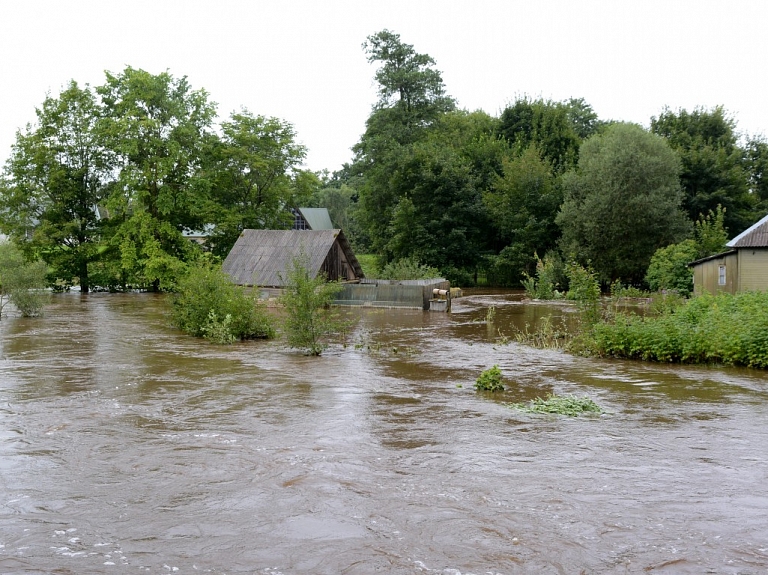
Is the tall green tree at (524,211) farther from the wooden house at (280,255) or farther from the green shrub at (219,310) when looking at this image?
the green shrub at (219,310)

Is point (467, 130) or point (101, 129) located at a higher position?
point (467, 130)

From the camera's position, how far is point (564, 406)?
11102mm

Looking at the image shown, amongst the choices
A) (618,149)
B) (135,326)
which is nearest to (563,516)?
(135,326)

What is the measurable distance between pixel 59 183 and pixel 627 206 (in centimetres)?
3039

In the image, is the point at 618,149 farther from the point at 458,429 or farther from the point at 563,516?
the point at 563,516

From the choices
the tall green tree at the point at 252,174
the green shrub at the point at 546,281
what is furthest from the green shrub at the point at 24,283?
the green shrub at the point at 546,281

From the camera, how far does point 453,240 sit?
45.3 meters

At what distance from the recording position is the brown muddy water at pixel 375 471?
19.7 ft

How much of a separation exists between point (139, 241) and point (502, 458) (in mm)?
34950

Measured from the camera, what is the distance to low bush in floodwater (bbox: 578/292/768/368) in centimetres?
1497

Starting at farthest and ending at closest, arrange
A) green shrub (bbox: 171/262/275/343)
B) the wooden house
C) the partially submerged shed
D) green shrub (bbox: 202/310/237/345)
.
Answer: the wooden house < the partially submerged shed < green shrub (bbox: 171/262/275/343) < green shrub (bbox: 202/310/237/345)

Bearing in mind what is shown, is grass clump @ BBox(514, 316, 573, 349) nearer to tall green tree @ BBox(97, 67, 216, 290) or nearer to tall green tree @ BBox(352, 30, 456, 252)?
tall green tree @ BBox(97, 67, 216, 290)

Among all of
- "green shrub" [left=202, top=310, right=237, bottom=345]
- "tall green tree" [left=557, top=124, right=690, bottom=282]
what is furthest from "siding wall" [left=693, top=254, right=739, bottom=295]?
"green shrub" [left=202, top=310, right=237, bottom=345]

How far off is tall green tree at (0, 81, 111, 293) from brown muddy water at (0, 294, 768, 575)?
88.9 feet
